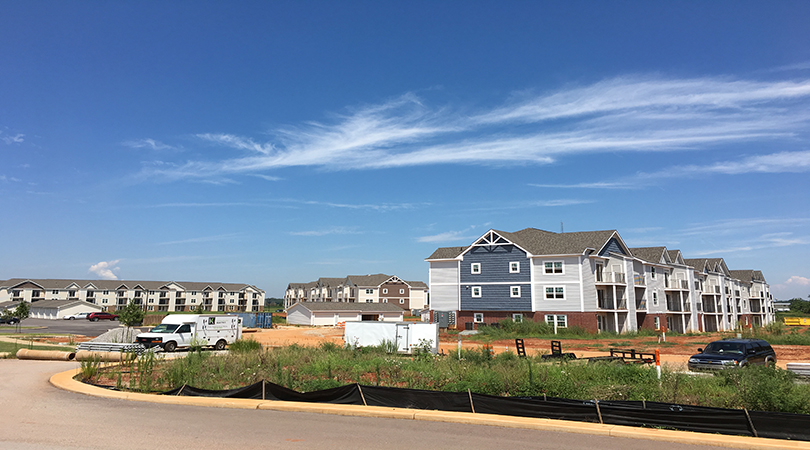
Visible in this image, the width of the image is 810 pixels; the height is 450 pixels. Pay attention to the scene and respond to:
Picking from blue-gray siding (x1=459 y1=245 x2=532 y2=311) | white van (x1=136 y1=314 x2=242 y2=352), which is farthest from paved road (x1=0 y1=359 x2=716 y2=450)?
blue-gray siding (x1=459 y1=245 x2=532 y2=311)

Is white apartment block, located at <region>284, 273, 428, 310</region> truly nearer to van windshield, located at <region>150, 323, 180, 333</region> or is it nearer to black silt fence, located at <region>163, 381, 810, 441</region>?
van windshield, located at <region>150, 323, 180, 333</region>

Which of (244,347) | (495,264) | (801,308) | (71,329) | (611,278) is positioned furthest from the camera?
(801,308)

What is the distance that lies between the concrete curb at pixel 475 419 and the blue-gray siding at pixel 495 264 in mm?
39451

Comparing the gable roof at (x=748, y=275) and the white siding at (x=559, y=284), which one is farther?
the gable roof at (x=748, y=275)

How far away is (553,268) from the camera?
47938mm

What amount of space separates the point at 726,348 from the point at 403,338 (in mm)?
14140

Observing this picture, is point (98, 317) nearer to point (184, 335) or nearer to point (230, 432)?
point (184, 335)

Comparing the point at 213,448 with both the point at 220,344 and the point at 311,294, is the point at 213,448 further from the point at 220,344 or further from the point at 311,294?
the point at 311,294

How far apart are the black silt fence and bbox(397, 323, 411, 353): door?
44.8ft

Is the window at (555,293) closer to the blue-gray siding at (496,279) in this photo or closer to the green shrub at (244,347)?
the blue-gray siding at (496,279)

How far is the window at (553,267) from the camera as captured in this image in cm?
4769

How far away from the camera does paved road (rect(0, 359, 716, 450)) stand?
892 centimetres

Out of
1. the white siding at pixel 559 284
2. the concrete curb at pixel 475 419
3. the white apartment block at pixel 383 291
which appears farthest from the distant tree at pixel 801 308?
the concrete curb at pixel 475 419

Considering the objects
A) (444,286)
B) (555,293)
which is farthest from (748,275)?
(444,286)
